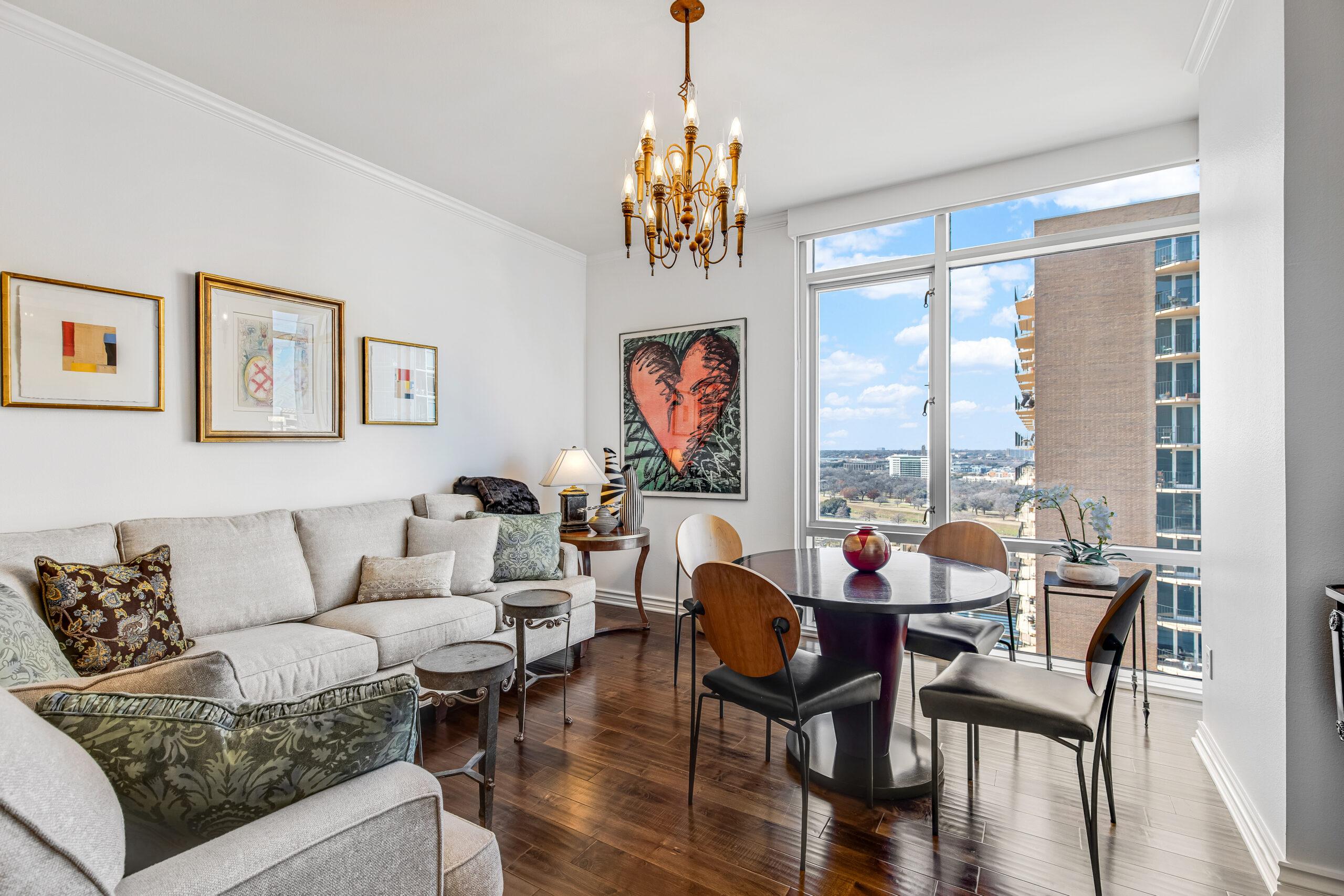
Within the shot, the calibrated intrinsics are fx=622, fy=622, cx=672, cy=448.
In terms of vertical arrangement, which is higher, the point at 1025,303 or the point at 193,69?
the point at 193,69

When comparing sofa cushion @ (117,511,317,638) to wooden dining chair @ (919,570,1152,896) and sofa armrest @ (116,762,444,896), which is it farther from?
wooden dining chair @ (919,570,1152,896)

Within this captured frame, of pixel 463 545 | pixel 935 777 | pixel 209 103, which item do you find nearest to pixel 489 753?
pixel 935 777

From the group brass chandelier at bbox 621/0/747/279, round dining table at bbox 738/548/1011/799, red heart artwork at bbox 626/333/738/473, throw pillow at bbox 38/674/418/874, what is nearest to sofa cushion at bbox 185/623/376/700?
throw pillow at bbox 38/674/418/874

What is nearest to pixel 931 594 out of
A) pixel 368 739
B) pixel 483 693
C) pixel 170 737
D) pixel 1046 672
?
pixel 1046 672

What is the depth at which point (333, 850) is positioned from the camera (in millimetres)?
976

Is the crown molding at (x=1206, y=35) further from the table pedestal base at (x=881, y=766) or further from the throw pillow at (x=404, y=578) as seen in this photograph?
the throw pillow at (x=404, y=578)

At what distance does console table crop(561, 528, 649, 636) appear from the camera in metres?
4.06

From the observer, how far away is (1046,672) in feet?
7.04

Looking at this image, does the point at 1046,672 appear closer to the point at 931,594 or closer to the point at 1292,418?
the point at 931,594

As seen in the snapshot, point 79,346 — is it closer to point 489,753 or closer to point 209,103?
point 209,103

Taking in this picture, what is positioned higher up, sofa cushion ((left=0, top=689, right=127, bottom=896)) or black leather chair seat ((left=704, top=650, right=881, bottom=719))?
sofa cushion ((left=0, top=689, right=127, bottom=896))

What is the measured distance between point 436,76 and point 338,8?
18.7 inches

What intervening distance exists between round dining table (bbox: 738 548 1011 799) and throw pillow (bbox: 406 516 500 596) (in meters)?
1.57

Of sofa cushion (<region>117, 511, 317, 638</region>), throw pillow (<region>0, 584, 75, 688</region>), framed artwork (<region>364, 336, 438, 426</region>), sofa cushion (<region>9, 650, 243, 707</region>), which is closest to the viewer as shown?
sofa cushion (<region>9, 650, 243, 707</region>)
